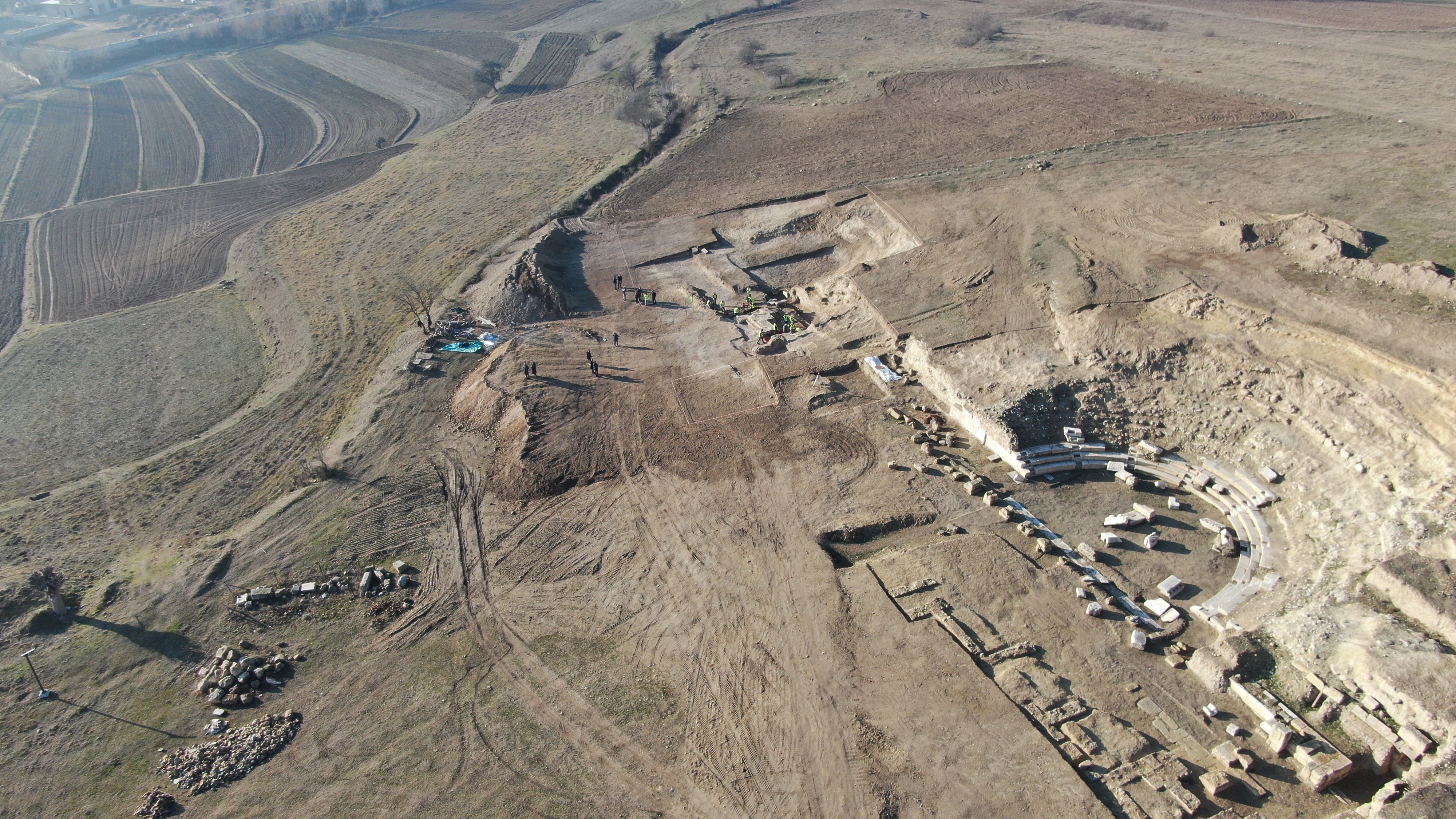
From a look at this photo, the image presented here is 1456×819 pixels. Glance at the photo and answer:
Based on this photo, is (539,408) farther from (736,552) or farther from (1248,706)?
(1248,706)

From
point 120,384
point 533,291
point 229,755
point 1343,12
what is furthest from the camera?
point 1343,12

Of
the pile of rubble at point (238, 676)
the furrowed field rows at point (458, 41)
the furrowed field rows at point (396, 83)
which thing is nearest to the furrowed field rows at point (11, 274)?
the furrowed field rows at point (396, 83)

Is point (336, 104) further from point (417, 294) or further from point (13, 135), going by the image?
point (417, 294)

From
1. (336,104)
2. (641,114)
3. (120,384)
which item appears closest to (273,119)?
(336,104)

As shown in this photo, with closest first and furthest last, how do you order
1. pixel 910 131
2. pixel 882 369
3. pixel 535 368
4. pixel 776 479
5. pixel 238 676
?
pixel 238 676, pixel 776 479, pixel 882 369, pixel 535 368, pixel 910 131

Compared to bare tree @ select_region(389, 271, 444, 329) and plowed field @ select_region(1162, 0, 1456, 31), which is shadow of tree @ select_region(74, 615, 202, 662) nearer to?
bare tree @ select_region(389, 271, 444, 329)

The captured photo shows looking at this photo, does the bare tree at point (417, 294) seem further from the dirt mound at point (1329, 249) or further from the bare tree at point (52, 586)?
the dirt mound at point (1329, 249)

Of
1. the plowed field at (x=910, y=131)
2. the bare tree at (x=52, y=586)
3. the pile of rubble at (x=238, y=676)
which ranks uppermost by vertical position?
the plowed field at (x=910, y=131)
